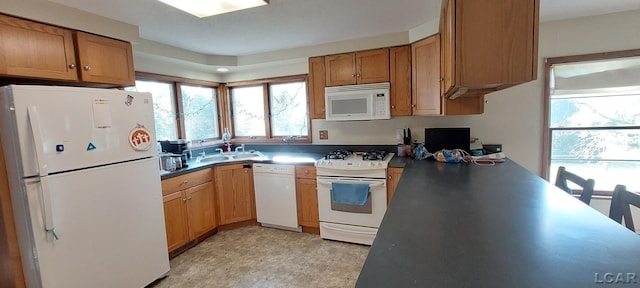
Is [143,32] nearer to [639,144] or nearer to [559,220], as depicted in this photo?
[559,220]

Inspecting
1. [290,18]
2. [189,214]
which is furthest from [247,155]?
[290,18]

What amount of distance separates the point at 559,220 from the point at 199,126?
368 centimetres

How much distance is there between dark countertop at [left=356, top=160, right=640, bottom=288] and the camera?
2.47ft

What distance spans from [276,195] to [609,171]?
3402 millimetres

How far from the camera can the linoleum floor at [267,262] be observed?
7.39 ft

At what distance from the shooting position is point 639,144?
8.32 ft

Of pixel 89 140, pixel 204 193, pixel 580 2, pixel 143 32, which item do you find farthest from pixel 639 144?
pixel 143 32

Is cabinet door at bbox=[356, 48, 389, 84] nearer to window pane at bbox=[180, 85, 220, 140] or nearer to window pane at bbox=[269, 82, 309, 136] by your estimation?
window pane at bbox=[269, 82, 309, 136]

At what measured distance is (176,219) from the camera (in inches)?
104

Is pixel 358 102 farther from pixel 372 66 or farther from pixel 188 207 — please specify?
pixel 188 207

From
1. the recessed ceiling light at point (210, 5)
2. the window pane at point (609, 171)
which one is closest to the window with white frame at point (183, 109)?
the recessed ceiling light at point (210, 5)

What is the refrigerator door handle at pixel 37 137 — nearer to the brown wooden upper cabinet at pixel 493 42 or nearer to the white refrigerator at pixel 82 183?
the white refrigerator at pixel 82 183

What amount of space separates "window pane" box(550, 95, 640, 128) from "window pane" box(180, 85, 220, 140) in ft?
13.3

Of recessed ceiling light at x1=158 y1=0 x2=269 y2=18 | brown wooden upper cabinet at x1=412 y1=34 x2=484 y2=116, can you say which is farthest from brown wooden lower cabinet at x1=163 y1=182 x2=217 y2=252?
brown wooden upper cabinet at x1=412 y1=34 x2=484 y2=116
